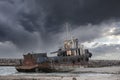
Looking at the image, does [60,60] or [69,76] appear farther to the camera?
[60,60]

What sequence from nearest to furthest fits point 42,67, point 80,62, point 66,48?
point 42,67
point 80,62
point 66,48

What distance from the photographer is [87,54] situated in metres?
104

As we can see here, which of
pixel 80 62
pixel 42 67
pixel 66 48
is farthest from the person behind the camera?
pixel 66 48

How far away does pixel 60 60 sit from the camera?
3706 inches

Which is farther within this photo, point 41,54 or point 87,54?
point 87,54

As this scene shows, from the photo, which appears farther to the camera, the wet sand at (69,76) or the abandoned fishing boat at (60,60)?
the abandoned fishing boat at (60,60)

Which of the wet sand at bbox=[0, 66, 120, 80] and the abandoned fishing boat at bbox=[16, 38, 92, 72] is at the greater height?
the abandoned fishing boat at bbox=[16, 38, 92, 72]

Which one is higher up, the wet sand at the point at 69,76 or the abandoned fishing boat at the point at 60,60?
the abandoned fishing boat at the point at 60,60

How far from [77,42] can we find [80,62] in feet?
36.1

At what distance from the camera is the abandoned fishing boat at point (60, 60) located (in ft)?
284

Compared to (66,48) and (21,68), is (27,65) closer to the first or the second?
(21,68)

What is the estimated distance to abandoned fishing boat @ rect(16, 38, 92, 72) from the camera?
86.4 m

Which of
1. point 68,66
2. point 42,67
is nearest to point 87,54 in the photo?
point 68,66

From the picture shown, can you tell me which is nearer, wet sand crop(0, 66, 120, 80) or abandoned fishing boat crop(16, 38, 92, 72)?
wet sand crop(0, 66, 120, 80)
